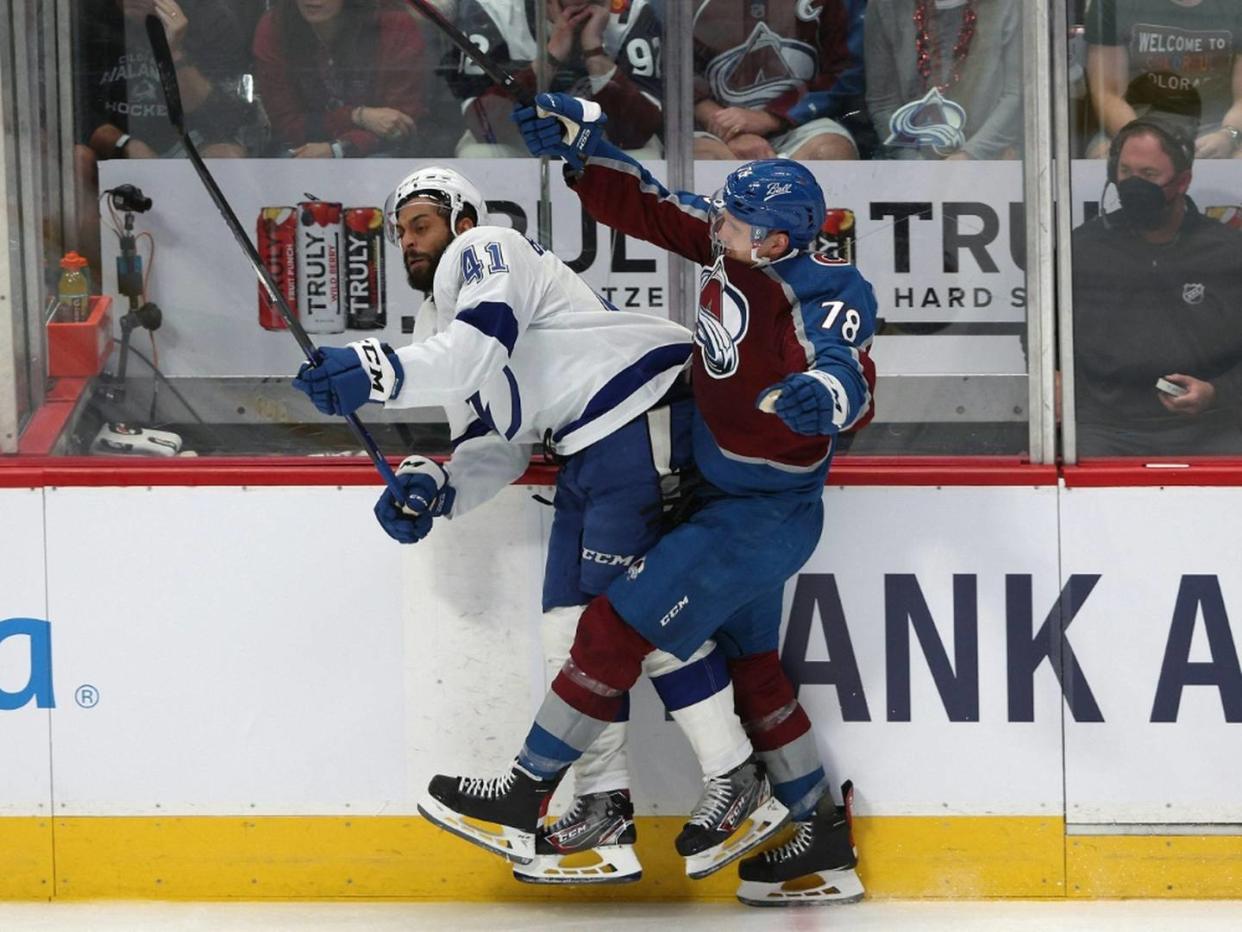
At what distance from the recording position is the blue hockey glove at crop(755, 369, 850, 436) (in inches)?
99.2

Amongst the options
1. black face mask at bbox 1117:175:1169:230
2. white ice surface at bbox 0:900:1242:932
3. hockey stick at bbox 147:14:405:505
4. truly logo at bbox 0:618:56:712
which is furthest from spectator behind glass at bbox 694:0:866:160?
truly logo at bbox 0:618:56:712

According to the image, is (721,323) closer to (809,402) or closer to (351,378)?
(809,402)

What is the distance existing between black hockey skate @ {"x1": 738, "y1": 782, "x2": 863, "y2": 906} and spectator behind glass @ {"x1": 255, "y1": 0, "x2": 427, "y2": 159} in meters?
1.37

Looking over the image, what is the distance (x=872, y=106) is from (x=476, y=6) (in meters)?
0.73

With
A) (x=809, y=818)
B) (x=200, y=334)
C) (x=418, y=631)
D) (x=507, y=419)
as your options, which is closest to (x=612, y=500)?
(x=507, y=419)

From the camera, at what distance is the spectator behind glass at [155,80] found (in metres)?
3.25

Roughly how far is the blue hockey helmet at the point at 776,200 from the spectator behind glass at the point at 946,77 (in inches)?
20.6

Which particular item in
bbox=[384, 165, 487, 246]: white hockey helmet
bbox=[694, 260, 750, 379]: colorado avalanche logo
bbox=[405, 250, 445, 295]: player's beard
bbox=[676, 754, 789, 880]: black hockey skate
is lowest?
bbox=[676, 754, 789, 880]: black hockey skate

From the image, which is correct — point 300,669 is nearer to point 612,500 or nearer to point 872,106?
point 612,500

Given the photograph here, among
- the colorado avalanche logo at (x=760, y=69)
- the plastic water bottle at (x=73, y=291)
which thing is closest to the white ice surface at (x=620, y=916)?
the plastic water bottle at (x=73, y=291)

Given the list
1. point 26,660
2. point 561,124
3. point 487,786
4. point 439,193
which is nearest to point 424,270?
point 439,193

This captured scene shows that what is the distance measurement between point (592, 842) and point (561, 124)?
1.14m

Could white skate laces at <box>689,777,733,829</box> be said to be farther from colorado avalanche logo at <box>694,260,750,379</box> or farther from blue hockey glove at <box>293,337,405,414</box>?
Answer: blue hockey glove at <box>293,337,405,414</box>

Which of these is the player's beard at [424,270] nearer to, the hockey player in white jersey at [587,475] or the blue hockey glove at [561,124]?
the hockey player in white jersey at [587,475]
